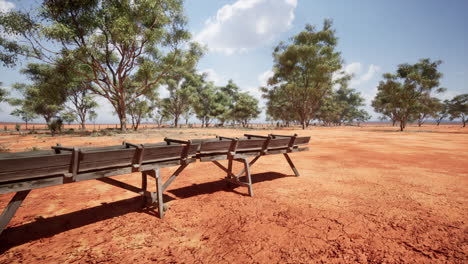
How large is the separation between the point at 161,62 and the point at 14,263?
2646 cm

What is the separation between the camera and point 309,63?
120 feet

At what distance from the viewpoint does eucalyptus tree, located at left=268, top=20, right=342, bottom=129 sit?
35.1 metres

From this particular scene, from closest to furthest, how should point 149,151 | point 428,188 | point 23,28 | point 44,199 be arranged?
point 149,151, point 44,199, point 428,188, point 23,28

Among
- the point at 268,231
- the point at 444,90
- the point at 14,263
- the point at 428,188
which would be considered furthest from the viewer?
the point at 444,90

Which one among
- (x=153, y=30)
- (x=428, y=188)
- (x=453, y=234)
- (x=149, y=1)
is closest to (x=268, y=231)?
(x=453, y=234)

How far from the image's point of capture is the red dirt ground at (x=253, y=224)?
9.16 feet

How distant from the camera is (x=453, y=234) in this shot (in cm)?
317

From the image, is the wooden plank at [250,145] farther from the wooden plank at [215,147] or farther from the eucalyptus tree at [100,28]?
the eucalyptus tree at [100,28]

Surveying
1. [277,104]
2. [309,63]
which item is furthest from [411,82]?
[277,104]

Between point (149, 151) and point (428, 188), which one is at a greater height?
point (149, 151)

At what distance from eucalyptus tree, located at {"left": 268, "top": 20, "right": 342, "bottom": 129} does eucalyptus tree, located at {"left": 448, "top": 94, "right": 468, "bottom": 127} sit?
50.9 meters

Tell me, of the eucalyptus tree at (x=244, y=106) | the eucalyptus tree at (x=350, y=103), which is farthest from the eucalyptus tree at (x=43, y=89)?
the eucalyptus tree at (x=350, y=103)

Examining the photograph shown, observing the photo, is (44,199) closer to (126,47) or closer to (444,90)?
(126,47)

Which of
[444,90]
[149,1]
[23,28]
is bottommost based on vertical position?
[444,90]
